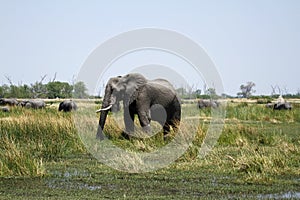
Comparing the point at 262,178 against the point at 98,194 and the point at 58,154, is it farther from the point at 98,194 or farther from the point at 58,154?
the point at 58,154

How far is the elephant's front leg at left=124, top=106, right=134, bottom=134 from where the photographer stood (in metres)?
13.9

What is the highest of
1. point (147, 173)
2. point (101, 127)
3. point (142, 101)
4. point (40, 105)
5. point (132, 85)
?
point (132, 85)

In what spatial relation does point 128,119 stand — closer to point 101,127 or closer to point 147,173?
point 101,127

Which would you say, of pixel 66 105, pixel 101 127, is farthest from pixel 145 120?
pixel 66 105

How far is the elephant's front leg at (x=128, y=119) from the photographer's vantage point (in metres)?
13.9

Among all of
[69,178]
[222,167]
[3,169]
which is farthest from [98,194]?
[222,167]

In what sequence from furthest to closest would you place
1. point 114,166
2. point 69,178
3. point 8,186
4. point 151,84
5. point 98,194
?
point 151,84 < point 114,166 < point 69,178 < point 8,186 < point 98,194

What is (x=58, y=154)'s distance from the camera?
10781mm

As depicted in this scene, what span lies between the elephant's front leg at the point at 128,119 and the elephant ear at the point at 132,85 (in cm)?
20

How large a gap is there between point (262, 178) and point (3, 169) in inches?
163

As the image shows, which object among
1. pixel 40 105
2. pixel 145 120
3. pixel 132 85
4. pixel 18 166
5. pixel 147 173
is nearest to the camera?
pixel 18 166

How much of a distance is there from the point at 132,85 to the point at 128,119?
98cm

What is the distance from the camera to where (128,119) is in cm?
1448

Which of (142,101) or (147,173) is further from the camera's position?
(142,101)
